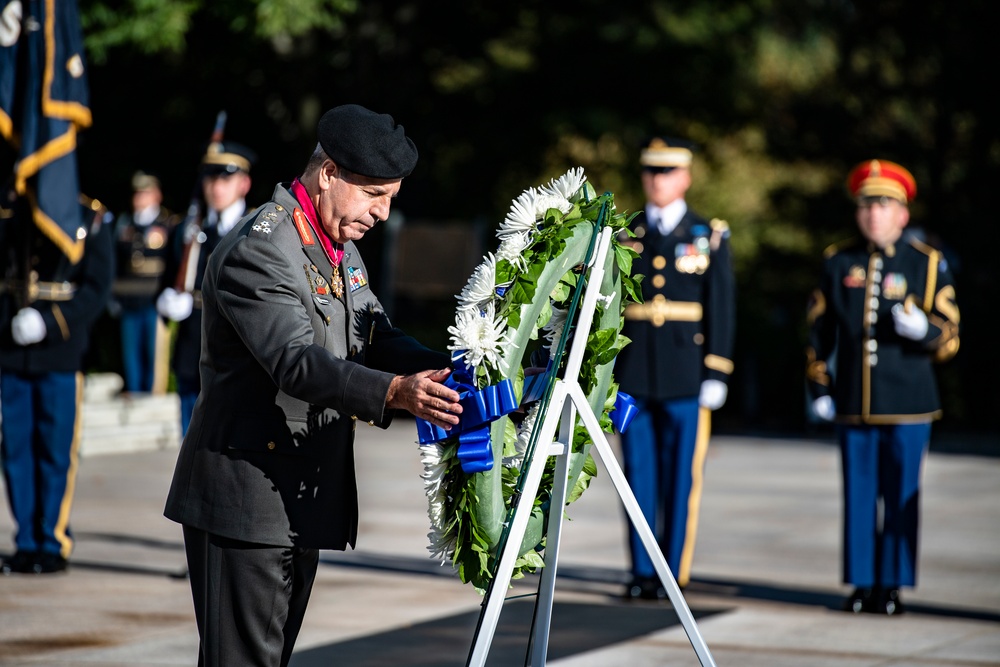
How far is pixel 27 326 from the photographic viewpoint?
7566mm

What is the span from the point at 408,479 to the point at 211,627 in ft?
27.1

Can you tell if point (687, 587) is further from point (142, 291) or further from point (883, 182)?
point (142, 291)

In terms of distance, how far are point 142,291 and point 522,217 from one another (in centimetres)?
1245

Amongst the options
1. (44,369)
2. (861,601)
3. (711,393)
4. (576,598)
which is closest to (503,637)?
(576,598)

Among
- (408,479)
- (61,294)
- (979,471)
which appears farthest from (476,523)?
(979,471)

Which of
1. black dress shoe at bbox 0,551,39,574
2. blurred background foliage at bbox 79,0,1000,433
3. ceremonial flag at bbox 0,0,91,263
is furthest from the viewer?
blurred background foliage at bbox 79,0,1000,433

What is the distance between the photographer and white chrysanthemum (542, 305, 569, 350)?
4.14 m

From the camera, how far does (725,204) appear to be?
2855 cm

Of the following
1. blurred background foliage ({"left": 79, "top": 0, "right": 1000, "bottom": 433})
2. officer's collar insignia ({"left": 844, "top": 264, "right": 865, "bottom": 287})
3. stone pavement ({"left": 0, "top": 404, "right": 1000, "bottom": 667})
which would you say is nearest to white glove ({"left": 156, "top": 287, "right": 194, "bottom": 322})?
stone pavement ({"left": 0, "top": 404, "right": 1000, "bottom": 667})

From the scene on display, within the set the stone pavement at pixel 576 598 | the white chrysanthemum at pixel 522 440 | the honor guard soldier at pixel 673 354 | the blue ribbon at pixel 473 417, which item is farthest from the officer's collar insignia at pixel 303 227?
the honor guard soldier at pixel 673 354

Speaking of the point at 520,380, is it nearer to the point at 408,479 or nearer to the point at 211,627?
the point at 211,627

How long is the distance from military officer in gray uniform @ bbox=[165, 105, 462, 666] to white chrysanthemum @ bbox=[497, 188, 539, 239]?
12.0 inches

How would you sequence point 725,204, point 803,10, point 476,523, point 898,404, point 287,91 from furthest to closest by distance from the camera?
1. point 725,204
2. point 803,10
3. point 287,91
4. point 898,404
5. point 476,523

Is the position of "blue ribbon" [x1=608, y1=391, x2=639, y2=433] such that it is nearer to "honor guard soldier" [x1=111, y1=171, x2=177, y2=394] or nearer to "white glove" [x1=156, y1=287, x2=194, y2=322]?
"white glove" [x1=156, y1=287, x2=194, y2=322]
